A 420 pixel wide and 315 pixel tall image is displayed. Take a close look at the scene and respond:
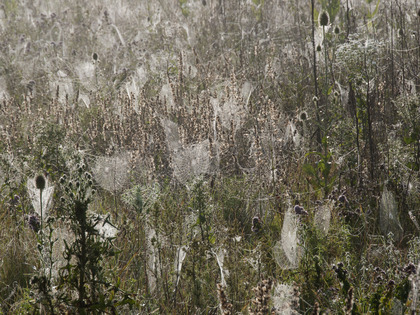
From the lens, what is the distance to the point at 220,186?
3.27 m

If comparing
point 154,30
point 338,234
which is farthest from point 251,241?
point 154,30

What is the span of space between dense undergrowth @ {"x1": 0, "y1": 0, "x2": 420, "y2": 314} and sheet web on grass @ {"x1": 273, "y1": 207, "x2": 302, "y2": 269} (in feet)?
0.03

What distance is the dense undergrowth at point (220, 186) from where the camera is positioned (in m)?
1.79

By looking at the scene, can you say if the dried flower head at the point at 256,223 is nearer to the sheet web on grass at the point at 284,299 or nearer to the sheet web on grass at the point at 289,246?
the sheet web on grass at the point at 289,246

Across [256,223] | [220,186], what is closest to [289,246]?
[256,223]

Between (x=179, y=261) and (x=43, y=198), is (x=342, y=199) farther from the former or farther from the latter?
(x=43, y=198)

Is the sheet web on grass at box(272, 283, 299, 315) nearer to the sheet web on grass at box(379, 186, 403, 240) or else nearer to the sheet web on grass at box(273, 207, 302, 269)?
the sheet web on grass at box(273, 207, 302, 269)

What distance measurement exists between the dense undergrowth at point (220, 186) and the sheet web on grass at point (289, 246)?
0.4 inches

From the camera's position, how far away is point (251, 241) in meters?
2.65

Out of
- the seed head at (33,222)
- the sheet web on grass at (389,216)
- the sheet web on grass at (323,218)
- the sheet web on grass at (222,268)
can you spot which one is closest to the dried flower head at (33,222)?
the seed head at (33,222)

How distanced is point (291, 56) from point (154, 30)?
2.87 m

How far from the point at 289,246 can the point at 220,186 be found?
1.06 m

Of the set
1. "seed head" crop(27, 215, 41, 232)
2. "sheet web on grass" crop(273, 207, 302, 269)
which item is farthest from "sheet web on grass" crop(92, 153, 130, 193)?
"sheet web on grass" crop(273, 207, 302, 269)

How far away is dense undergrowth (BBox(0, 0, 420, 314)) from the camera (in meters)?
1.79
